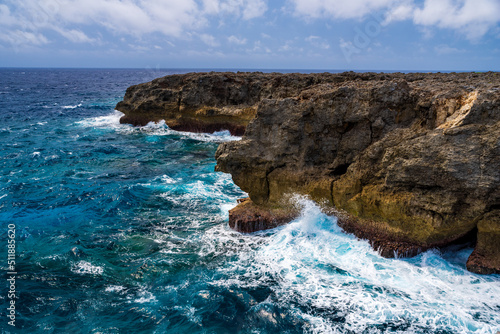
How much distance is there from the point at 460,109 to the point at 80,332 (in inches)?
627

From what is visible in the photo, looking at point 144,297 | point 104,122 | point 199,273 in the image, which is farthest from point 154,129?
point 144,297

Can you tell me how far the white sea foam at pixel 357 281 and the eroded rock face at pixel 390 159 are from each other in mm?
899

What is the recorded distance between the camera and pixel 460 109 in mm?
12883

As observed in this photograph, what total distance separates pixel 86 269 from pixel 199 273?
483cm

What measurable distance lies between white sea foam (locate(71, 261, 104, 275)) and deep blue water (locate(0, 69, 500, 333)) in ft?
0.14

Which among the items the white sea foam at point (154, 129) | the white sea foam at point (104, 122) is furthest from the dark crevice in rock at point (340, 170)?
the white sea foam at point (104, 122)

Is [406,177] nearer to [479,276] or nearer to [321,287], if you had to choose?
[479,276]

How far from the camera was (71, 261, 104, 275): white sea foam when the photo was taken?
44.4 feet

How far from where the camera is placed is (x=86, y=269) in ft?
45.1

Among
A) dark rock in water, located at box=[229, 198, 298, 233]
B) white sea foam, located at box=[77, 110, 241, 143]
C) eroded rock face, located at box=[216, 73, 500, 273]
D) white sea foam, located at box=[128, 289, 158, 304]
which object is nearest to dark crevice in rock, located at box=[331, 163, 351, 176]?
eroded rock face, located at box=[216, 73, 500, 273]

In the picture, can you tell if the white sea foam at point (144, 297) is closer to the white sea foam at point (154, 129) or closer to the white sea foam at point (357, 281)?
the white sea foam at point (357, 281)

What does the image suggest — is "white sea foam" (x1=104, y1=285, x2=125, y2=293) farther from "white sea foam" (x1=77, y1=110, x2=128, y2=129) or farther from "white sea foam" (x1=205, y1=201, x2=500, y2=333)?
"white sea foam" (x1=77, y1=110, x2=128, y2=129)

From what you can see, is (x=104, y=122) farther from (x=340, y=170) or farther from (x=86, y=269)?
(x=340, y=170)

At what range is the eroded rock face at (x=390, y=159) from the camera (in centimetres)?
1232
